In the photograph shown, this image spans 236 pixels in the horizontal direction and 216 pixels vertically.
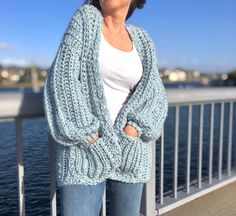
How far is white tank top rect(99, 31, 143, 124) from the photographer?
5.74 feet

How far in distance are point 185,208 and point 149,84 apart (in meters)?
1.88

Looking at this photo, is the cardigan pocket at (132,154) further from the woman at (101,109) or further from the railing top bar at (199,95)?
the railing top bar at (199,95)

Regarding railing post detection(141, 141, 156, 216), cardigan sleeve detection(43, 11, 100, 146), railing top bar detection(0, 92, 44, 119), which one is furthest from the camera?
railing post detection(141, 141, 156, 216)

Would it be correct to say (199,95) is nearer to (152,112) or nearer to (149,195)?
(149,195)

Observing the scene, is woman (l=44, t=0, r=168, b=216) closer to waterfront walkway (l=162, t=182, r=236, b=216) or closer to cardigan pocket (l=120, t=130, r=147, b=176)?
cardigan pocket (l=120, t=130, r=147, b=176)

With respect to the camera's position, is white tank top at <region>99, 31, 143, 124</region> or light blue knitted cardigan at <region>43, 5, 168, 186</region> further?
white tank top at <region>99, 31, 143, 124</region>

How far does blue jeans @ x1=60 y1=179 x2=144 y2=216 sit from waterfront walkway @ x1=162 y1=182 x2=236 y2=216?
1.40m

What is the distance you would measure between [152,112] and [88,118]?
0.40 meters

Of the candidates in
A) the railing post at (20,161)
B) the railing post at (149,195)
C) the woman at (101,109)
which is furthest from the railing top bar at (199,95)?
the railing post at (20,161)

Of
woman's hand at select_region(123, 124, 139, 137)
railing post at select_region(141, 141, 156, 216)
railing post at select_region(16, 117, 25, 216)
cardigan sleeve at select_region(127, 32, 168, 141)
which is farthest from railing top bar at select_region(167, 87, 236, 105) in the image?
railing post at select_region(16, 117, 25, 216)

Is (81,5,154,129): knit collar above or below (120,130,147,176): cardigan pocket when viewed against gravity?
above

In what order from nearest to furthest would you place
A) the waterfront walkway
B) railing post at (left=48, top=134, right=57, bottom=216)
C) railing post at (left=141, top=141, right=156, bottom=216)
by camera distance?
railing post at (left=48, top=134, right=57, bottom=216), railing post at (left=141, top=141, right=156, bottom=216), the waterfront walkway

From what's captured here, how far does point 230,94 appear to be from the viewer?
3.73 meters

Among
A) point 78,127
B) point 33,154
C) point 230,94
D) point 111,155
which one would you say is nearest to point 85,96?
point 78,127
